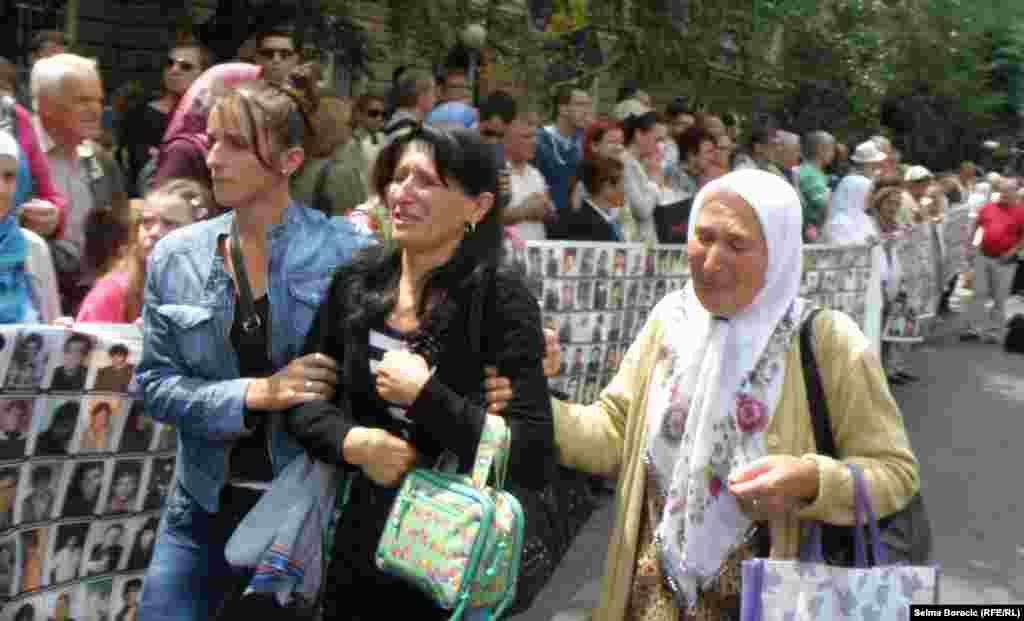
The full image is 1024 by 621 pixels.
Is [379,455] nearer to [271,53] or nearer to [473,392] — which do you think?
[473,392]

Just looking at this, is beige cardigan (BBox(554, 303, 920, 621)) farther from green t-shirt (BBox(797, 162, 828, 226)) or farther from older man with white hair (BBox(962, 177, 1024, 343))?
older man with white hair (BBox(962, 177, 1024, 343))

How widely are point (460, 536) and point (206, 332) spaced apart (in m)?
0.91

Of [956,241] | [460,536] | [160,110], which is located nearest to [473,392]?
[460,536]

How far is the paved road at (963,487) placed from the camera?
7.34m

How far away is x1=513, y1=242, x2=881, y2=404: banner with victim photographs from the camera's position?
818 cm

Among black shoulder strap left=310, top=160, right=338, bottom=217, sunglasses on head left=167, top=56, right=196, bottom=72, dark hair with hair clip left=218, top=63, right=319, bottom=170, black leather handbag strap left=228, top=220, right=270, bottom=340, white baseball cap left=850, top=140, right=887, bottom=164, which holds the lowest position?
black leather handbag strap left=228, top=220, right=270, bottom=340

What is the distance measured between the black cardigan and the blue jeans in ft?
1.15

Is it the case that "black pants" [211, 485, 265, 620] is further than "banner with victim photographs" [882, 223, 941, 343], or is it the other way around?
"banner with victim photographs" [882, 223, 941, 343]

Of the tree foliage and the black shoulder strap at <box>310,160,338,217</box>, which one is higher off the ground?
the tree foliage

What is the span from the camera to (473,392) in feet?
10.6

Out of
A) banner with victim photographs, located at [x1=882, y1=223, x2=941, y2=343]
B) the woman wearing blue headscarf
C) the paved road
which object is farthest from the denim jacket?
banner with victim photographs, located at [x1=882, y1=223, x2=941, y2=343]

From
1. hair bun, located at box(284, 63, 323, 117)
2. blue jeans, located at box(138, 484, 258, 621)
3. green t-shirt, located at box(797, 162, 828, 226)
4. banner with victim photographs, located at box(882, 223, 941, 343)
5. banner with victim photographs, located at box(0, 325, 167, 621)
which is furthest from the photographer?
green t-shirt, located at box(797, 162, 828, 226)

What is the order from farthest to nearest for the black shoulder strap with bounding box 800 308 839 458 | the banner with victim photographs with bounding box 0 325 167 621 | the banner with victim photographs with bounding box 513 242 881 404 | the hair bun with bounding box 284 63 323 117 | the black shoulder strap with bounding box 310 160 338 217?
1. the banner with victim photographs with bounding box 513 242 881 404
2. the black shoulder strap with bounding box 310 160 338 217
3. the banner with victim photographs with bounding box 0 325 167 621
4. the hair bun with bounding box 284 63 323 117
5. the black shoulder strap with bounding box 800 308 839 458

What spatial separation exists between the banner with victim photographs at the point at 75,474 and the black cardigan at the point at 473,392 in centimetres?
96
